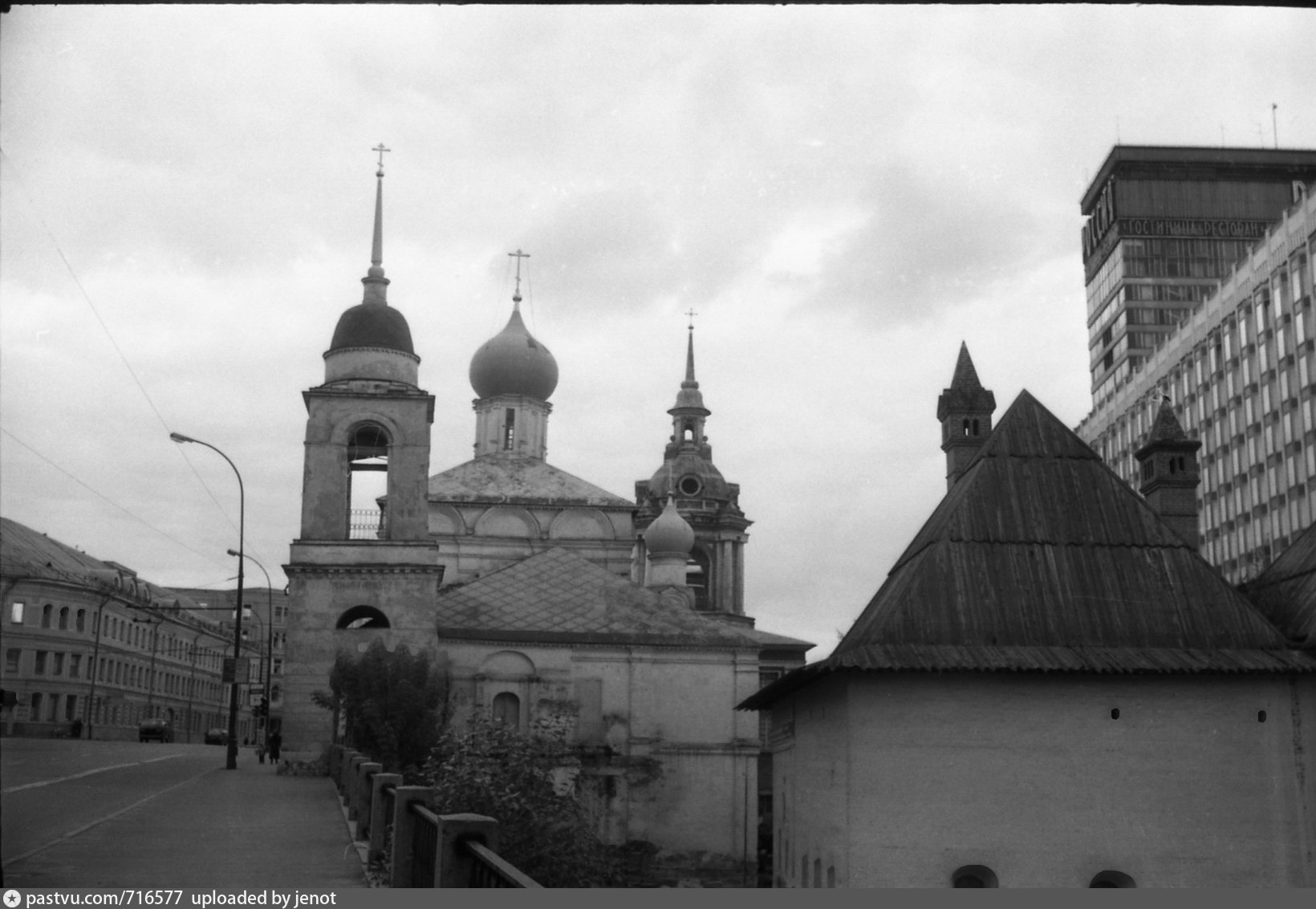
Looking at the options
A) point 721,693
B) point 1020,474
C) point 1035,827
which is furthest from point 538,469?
point 1035,827

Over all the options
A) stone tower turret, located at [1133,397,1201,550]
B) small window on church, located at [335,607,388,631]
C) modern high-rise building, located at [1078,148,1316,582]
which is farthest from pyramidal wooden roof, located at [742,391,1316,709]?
small window on church, located at [335,607,388,631]

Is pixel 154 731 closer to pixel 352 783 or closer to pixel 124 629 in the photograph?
pixel 124 629

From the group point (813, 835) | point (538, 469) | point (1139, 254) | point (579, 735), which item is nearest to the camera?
point (813, 835)

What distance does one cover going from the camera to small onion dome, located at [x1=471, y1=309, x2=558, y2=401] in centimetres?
5834

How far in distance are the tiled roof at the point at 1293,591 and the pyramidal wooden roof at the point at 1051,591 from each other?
1.90 feet

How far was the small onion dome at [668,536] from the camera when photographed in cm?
5725

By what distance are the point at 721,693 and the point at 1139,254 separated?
5954 cm

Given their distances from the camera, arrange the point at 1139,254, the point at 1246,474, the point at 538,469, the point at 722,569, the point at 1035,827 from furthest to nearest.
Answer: the point at 1139,254
the point at 722,569
the point at 1246,474
the point at 538,469
the point at 1035,827

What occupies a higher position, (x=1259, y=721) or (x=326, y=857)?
(x=1259, y=721)

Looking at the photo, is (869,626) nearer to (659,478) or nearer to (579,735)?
(579,735)

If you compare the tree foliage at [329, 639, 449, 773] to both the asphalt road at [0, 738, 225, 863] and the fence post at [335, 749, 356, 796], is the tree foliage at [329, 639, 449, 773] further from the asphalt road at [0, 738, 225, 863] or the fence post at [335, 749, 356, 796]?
the fence post at [335, 749, 356, 796]

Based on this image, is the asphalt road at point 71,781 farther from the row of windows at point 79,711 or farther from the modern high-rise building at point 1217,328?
the modern high-rise building at point 1217,328

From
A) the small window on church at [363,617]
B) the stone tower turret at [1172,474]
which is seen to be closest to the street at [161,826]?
the small window on church at [363,617]

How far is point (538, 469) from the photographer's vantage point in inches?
2179
